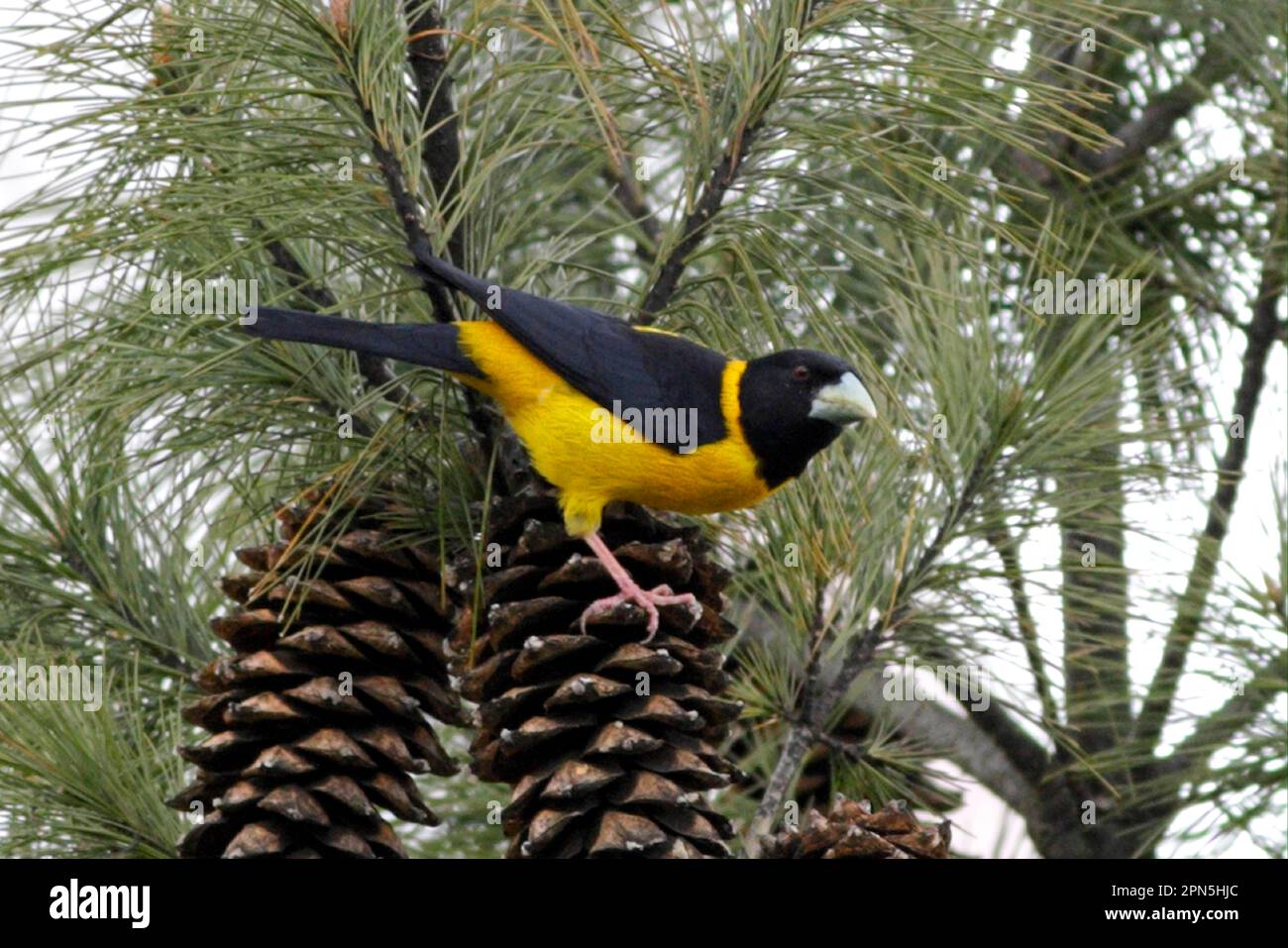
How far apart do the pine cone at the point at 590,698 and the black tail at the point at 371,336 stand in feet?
0.75

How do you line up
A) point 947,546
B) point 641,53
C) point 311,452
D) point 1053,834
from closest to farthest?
1. point 641,53
2. point 311,452
3. point 947,546
4. point 1053,834

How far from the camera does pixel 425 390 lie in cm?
232

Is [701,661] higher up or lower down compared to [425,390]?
lower down

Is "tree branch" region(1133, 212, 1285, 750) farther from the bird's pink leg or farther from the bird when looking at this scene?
the bird's pink leg

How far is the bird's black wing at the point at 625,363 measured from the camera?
91.7 inches

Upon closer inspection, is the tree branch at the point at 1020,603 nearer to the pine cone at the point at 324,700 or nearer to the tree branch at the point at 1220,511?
the tree branch at the point at 1220,511

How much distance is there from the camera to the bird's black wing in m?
2.33

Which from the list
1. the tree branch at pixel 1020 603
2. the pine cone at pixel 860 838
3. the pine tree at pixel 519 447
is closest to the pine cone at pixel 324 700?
the pine tree at pixel 519 447

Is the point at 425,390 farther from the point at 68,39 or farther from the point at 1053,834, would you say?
the point at 1053,834

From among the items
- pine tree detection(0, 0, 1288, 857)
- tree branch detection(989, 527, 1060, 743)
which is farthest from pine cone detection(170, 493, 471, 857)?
tree branch detection(989, 527, 1060, 743)

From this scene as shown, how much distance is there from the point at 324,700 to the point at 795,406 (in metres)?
0.80

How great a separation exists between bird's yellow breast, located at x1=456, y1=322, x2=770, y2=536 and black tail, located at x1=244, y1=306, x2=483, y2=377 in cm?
8
